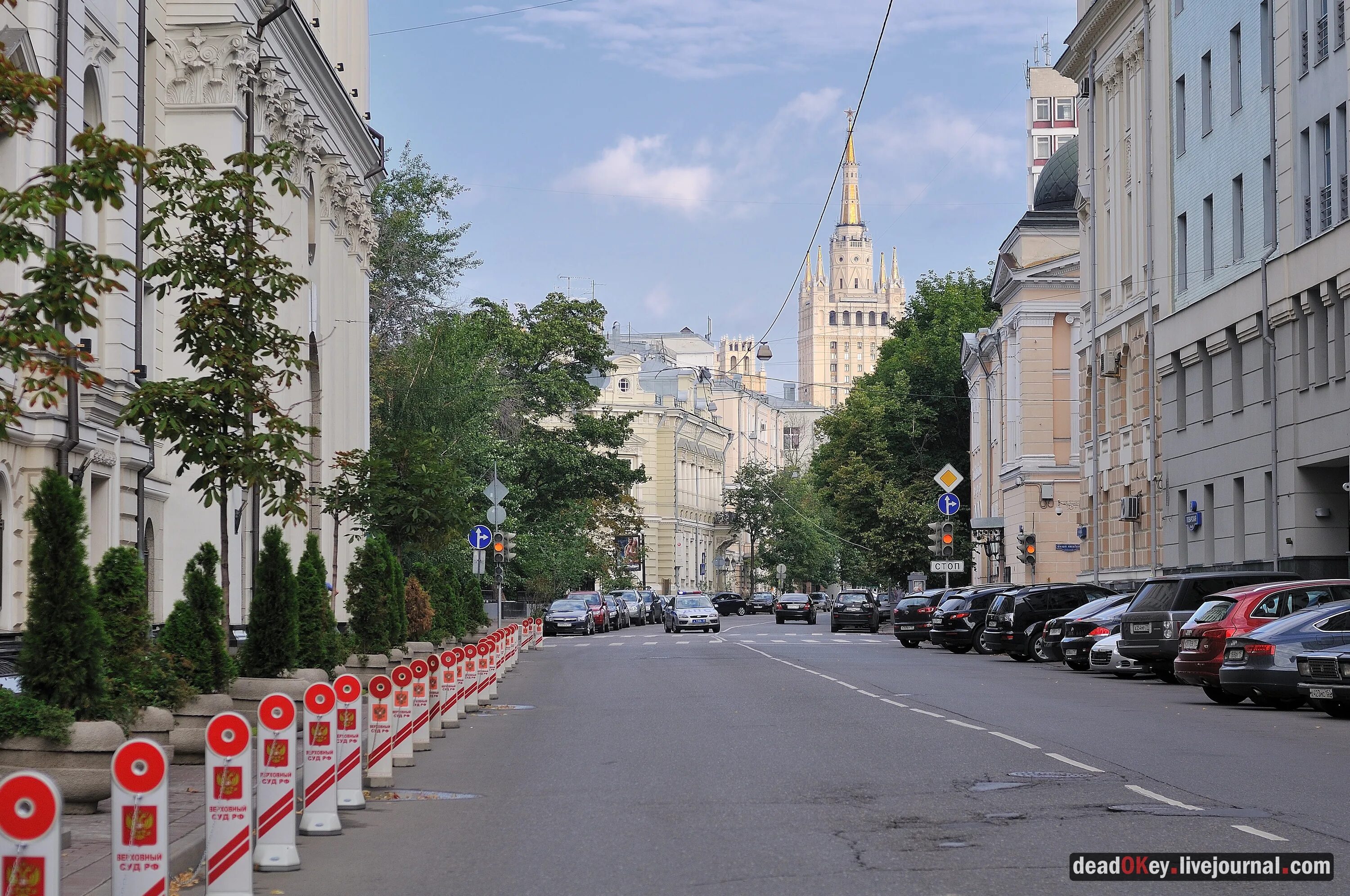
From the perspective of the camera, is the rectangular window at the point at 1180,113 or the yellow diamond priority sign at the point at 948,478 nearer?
the rectangular window at the point at 1180,113

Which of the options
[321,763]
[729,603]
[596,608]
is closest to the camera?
Result: [321,763]

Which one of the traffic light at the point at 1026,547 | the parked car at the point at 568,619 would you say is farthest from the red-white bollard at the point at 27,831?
the parked car at the point at 568,619

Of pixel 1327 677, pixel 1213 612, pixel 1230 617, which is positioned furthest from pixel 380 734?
pixel 1213 612

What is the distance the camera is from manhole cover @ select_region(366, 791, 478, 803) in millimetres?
13211

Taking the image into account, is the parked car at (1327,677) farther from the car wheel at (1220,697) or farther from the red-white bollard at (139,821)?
the red-white bollard at (139,821)

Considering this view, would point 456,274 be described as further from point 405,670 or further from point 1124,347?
point 405,670

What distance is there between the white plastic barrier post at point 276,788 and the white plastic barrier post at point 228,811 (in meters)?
1.16

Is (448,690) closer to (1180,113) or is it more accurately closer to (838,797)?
(838,797)

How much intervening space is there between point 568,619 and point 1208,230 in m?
28.5

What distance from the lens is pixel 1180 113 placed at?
42125mm

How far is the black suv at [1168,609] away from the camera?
2706 cm

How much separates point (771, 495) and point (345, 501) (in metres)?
94.0

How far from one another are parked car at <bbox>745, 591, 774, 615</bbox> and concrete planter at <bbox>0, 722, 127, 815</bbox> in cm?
10448

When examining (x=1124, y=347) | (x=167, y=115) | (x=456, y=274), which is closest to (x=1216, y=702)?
(x=167, y=115)
